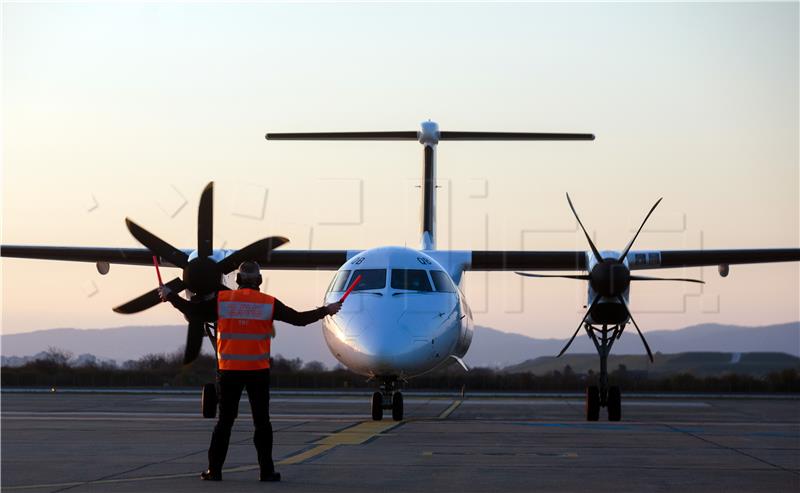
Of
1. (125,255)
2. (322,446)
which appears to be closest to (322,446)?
(322,446)

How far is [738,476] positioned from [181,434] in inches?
313

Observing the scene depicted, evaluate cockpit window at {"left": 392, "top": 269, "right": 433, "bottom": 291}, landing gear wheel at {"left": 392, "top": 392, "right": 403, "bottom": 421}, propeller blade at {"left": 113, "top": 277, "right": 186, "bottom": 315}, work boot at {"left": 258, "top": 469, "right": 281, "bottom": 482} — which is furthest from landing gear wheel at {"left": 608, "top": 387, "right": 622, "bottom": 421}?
work boot at {"left": 258, "top": 469, "right": 281, "bottom": 482}

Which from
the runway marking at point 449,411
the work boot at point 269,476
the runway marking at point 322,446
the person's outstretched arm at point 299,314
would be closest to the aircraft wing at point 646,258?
the runway marking at point 449,411

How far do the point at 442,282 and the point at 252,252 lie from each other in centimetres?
467

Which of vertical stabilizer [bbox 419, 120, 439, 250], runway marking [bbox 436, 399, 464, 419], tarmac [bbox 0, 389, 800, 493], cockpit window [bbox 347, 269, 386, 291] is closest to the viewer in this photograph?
tarmac [bbox 0, 389, 800, 493]

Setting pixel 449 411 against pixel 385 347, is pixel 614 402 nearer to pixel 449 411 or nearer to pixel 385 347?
pixel 449 411

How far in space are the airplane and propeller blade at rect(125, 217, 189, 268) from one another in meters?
0.02

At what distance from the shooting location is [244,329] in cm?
1085

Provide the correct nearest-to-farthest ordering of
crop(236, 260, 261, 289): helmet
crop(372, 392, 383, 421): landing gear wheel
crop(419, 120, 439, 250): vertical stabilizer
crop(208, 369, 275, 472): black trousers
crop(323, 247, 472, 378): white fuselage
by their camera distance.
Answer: crop(208, 369, 275, 472): black trousers → crop(236, 260, 261, 289): helmet → crop(323, 247, 472, 378): white fuselage → crop(372, 392, 383, 421): landing gear wheel → crop(419, 120, 439, 250): vertical stabilizer

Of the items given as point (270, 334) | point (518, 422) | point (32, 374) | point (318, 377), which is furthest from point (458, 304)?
point (32, 374)

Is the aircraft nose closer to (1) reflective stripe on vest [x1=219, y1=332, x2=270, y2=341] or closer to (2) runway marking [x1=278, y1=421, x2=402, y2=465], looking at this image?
(2) runway marking [x1=278, y1=421, x2=402, y2=465]

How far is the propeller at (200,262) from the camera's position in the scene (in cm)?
1709

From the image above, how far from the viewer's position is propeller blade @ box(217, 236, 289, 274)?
16.8 m

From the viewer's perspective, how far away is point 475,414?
22828 mm
